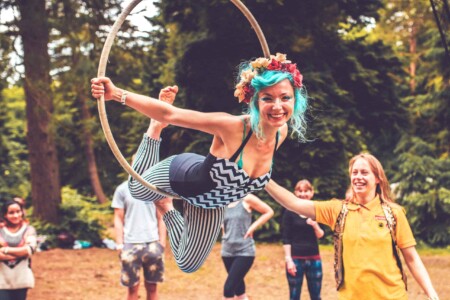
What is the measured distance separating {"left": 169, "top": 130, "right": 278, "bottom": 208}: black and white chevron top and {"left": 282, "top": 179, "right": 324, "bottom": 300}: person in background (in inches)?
104

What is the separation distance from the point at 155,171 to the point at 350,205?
1.43m

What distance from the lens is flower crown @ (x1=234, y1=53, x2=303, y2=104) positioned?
12.9ft

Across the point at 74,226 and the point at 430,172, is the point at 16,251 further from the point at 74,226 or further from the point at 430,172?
the point at 430,172

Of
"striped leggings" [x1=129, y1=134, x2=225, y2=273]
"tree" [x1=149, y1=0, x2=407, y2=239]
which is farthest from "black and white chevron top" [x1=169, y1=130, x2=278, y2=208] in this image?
"tree" [x1=149, y1=0, x2=407, y2=239]

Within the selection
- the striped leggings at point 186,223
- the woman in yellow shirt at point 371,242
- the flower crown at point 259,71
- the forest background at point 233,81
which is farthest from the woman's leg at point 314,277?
the forest background at point 233,81

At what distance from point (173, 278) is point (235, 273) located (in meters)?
5.10

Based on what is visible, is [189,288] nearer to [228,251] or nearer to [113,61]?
[228,251]

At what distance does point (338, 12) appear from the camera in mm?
16016

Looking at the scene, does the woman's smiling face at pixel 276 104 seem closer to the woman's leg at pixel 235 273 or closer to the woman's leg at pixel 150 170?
the woman's leg at pixel 150 170

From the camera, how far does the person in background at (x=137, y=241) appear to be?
7.01 metres

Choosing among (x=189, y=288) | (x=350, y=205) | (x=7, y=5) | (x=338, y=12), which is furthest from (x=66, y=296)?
(x=338, y=12)

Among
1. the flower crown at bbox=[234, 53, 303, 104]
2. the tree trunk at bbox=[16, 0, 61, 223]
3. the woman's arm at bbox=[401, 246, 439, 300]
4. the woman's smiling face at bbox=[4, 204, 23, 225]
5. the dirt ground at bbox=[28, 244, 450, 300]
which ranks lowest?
the dirt ground at bbox=[28, 244, 450, 300]

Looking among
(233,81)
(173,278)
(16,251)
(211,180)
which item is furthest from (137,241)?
(233,81)

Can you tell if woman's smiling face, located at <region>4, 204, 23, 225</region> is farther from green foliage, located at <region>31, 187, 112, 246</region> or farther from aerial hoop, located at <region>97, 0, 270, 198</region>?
green foliage, located at <region>31, 187, 112, 246</region>
